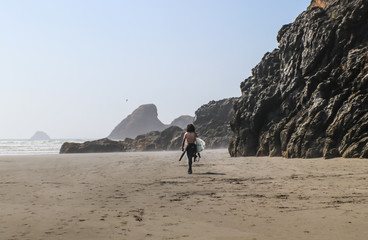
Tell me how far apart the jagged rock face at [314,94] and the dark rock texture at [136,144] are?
28.9 m

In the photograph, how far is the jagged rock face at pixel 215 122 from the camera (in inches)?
2341

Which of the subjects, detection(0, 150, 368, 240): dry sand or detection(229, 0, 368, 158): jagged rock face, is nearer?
detection(0, 150, 368, 240): dry sand

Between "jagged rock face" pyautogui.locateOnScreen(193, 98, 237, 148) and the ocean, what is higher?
"jagged rock face" pyautogui.locateOnScreen(193, 98, 237, 148)

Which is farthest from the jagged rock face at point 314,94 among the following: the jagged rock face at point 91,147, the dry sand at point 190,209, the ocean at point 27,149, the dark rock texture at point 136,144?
the ocean at point 27,149

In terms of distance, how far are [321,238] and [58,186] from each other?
8781mm

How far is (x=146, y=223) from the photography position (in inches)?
247

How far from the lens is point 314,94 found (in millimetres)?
22562

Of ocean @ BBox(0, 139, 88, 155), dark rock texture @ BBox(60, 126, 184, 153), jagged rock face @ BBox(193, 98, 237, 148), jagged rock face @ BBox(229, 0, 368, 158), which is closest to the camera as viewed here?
jagged rock face @ BBox(229, 0, 368, 158)

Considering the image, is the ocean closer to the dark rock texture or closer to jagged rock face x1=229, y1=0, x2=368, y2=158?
the dark rock texture

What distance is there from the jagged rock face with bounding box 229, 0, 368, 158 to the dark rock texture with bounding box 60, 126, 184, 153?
28927 mm

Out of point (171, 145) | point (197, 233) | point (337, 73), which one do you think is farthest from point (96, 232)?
point (171, 145)

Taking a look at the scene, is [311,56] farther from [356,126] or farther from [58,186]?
[58,186]

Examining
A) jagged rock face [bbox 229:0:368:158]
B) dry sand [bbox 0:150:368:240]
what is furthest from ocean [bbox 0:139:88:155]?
dry sand [bbox 0:150:368:240]

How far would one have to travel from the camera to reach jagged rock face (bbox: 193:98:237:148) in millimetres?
59469
